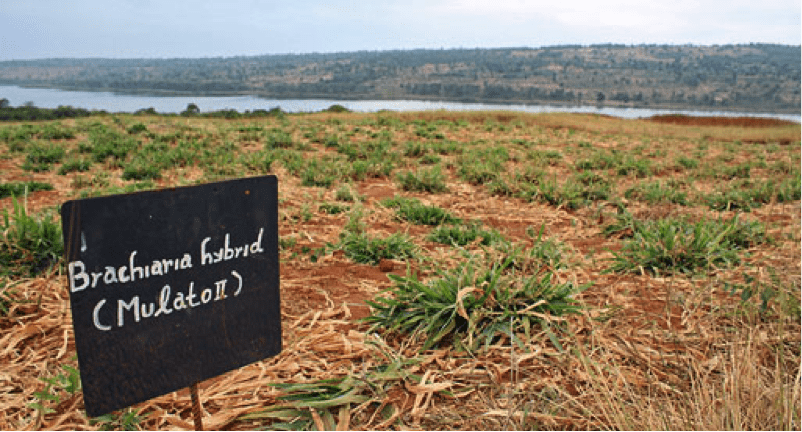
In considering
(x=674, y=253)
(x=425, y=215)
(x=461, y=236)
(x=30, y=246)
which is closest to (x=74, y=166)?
(x=30, y=246)

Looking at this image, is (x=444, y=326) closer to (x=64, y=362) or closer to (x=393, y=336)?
(x=393, y=336)

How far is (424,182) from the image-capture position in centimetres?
733

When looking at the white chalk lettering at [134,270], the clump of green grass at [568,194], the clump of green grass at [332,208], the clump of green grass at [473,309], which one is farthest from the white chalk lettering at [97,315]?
the clump of green grass at [568,194]

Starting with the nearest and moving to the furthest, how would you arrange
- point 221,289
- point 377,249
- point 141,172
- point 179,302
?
1. point 179,302
2. point 221,289
3. point 377,249
4. point 141,172

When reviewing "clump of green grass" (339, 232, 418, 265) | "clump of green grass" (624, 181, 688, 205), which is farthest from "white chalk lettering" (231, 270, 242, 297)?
"clump of green grass" (624, 181, 688, 205)

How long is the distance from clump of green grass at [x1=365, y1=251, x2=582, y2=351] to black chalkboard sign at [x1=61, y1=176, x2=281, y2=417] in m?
0.97

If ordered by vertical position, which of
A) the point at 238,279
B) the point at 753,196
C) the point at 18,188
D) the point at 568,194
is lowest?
the point at 753,196

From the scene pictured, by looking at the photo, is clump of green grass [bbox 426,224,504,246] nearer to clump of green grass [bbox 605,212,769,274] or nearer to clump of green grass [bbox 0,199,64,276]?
clump of green grass [bbox 605,212,769,274]

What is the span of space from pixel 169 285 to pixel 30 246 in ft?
8.59

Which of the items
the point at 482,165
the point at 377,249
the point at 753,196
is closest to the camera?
the point at 377,249

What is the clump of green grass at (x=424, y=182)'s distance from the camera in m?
7.30

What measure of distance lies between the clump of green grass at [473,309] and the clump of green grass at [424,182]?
166 inches

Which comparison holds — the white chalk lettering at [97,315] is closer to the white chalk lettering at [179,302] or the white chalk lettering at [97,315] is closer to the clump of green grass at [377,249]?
the white chalk lettering at [179,302]

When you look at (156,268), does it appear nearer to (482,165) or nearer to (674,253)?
(674,253)
